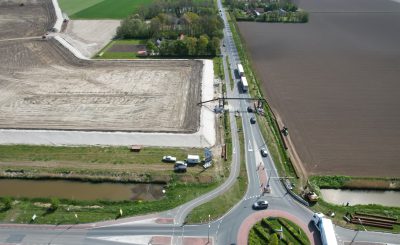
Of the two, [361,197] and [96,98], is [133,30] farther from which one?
[361,197]

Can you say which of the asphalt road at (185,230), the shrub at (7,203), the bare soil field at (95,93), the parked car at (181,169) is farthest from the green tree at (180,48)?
the shrub at (7,203)

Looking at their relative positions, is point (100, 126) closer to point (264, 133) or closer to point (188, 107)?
point (188, 107)

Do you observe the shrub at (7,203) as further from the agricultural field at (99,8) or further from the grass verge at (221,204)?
the agricultural field at (99,8)

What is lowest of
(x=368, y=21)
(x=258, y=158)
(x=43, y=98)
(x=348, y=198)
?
(x=348, y=198)

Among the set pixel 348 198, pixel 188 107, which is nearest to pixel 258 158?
pixel 348 198

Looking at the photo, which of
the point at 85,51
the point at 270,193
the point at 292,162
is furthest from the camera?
the point at 85,51

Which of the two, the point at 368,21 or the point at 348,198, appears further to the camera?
the point at 368,21
